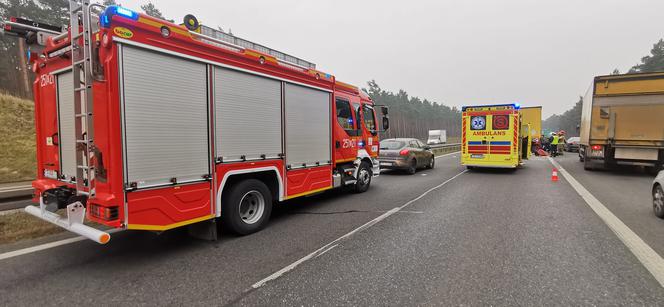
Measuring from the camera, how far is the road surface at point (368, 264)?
290 cm

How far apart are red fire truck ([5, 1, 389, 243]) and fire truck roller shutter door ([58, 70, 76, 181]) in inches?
0.5

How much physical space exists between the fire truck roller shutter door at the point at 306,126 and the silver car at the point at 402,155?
237 inches

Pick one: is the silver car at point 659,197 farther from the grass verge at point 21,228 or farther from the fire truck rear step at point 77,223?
the grass verge at point 21,228

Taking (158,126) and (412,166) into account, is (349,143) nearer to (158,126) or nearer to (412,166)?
(158,126)

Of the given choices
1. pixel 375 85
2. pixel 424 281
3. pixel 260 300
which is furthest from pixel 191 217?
pixel 375 85

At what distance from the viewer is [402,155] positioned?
1220 centimetres

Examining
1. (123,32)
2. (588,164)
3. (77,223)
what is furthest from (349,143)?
(588,164)

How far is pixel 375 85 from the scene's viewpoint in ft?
228

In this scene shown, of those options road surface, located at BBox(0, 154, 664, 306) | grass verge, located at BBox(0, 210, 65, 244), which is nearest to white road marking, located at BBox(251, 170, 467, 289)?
road surface, located at BBox(0, 154, 664, 306)

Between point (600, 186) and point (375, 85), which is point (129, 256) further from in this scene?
point (375, 85)

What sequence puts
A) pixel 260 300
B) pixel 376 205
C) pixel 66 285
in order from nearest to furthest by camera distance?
1. pixel 260 300
2. pixel 66 285
3. pixel 376 205

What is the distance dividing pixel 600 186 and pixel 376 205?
23.9ft

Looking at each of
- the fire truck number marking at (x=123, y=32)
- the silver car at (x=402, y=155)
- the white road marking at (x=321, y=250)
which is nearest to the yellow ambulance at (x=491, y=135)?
the silver car at (x=402, y=155)

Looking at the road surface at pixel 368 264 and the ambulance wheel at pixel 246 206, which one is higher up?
the ambulance wheel at pixel 246 206
